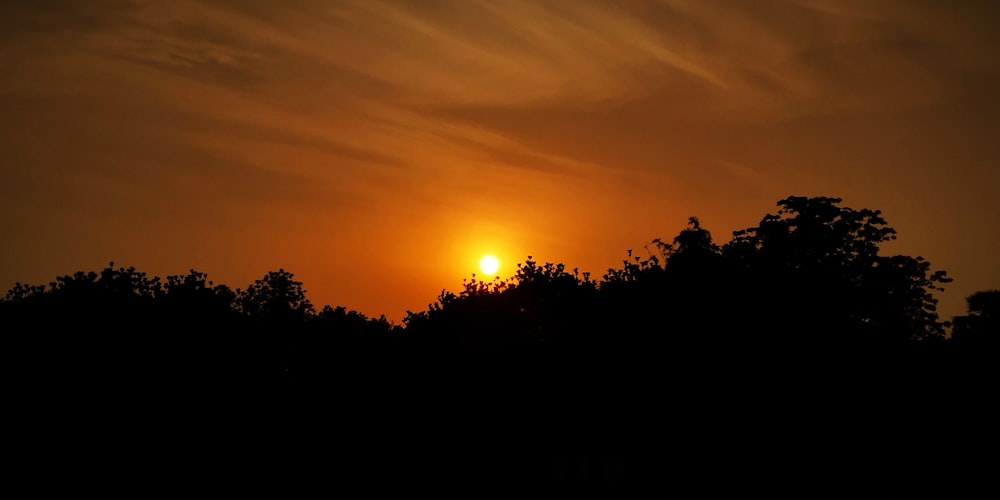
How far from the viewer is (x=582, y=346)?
57.0 m

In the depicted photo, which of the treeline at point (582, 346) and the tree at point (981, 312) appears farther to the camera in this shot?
the tree at point (981, 312)

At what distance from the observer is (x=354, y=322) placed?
69.4 m


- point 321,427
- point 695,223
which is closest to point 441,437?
point 321,427

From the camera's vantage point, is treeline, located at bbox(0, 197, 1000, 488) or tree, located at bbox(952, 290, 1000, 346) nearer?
treeline, located at bbox(0, 197, 1000, 488)

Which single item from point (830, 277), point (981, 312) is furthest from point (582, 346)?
point (981, 312)

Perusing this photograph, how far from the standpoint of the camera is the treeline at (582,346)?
171ft

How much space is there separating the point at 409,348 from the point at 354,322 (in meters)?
8.31

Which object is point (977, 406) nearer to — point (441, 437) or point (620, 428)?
point (620, 428)

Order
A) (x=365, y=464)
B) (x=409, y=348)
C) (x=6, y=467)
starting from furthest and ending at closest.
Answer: (x=409, y=348)
(x=365, y=464)
(x=6, y=467)

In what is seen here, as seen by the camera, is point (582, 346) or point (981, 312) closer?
point (582, 346)

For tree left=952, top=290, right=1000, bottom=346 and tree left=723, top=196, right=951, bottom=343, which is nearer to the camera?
tree left=723, top=196, right=951, bottom=343

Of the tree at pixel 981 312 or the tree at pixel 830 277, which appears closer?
the tree at pixel 830 277

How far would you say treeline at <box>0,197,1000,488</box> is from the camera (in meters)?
52.0

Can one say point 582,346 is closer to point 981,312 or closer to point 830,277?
point 830,277
